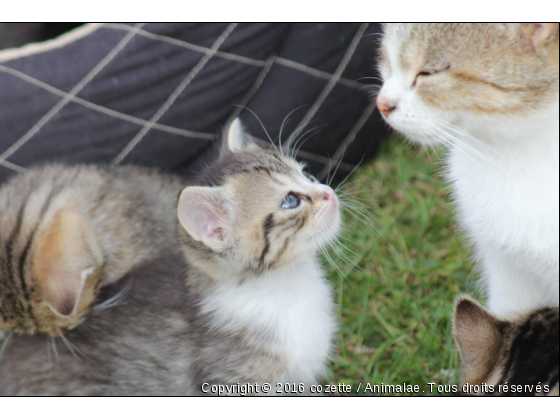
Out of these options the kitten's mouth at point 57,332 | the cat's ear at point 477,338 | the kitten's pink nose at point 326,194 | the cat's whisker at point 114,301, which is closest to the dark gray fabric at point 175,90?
the kitten's pink nose at point 326,194

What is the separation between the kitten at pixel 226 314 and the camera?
6.19 ft

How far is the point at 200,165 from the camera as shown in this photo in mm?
2625

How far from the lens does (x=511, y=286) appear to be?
1.99 metres

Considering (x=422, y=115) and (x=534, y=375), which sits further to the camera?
(x=422, y=115)

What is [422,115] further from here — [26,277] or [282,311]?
[26,277]

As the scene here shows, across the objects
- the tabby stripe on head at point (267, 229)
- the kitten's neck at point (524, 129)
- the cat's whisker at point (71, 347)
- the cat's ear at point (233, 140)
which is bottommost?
the cat's whisker at point (71, 347)

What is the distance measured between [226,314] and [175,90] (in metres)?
1.05

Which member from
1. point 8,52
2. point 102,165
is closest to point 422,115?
point 102,165

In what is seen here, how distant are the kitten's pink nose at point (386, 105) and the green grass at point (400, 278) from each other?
728 mm

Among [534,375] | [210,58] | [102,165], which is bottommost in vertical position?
[102,165]

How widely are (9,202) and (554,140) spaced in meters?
1.81

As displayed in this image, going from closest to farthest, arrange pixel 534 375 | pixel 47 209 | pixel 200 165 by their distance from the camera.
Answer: pixel 534 375, pixel 47 209, pixel 200 165

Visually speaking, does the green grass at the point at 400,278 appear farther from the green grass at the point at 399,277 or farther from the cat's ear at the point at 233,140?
the cat's ear at the point at 233,140

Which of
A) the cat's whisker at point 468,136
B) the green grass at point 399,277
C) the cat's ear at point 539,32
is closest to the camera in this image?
the cat's ear at point 539,32
